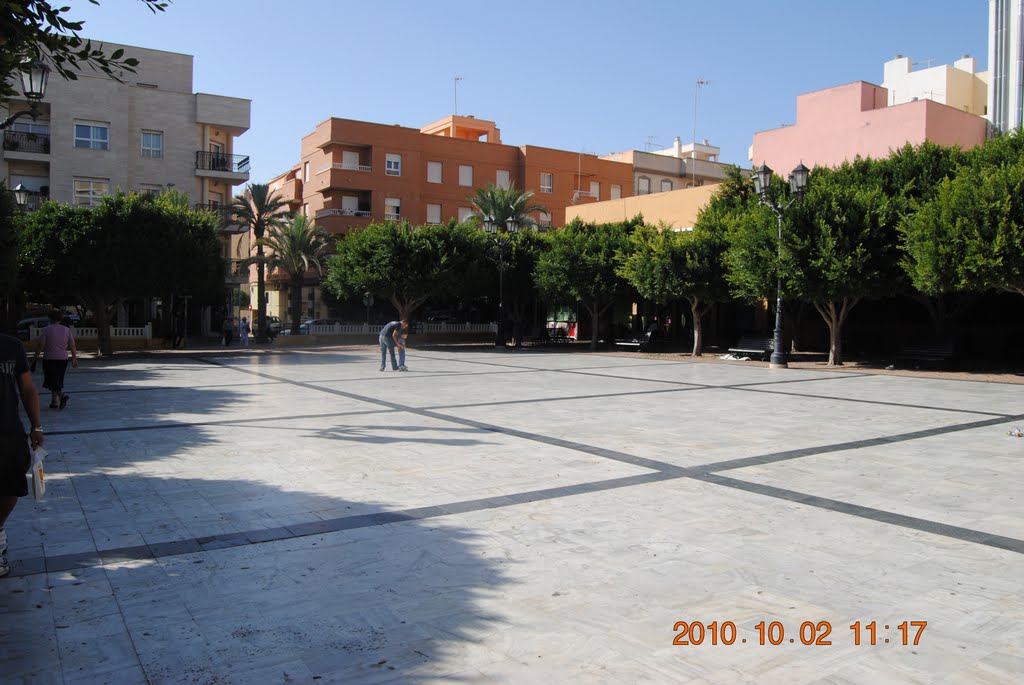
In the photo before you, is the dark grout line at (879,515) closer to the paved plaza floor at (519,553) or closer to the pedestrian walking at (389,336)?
the paved plaza floor at (519,553)

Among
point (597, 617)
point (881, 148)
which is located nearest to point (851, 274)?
point (881, 148)

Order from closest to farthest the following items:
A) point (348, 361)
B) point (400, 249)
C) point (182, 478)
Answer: point (182, 478)
point (348, 361)
point (400, 249)

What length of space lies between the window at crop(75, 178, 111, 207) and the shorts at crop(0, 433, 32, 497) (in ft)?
123

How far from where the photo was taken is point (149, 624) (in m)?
3.81

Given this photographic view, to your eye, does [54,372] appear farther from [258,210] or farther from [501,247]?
[258,210]

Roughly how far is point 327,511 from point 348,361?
18364 millimetres

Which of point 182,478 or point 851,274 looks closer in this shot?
point 182,478

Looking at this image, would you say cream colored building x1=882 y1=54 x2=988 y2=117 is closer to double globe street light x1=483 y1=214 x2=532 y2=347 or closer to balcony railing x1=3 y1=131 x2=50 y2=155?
double globe street light x1=483 y1=214 x2=532 y2=347

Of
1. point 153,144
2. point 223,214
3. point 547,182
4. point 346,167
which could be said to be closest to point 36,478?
point 223,214

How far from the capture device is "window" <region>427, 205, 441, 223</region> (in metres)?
50.7

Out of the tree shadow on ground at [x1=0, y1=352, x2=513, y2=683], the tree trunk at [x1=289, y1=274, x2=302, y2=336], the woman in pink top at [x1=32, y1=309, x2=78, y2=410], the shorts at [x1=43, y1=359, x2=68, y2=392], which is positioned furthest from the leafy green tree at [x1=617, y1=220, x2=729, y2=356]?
the tree shadow on ground at [x1=0, y1=352, x2=513, y2=683]

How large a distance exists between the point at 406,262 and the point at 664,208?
12.1m

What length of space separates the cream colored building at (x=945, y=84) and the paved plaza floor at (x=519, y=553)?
133ft

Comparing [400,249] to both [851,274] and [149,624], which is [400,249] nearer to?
[851,274]
